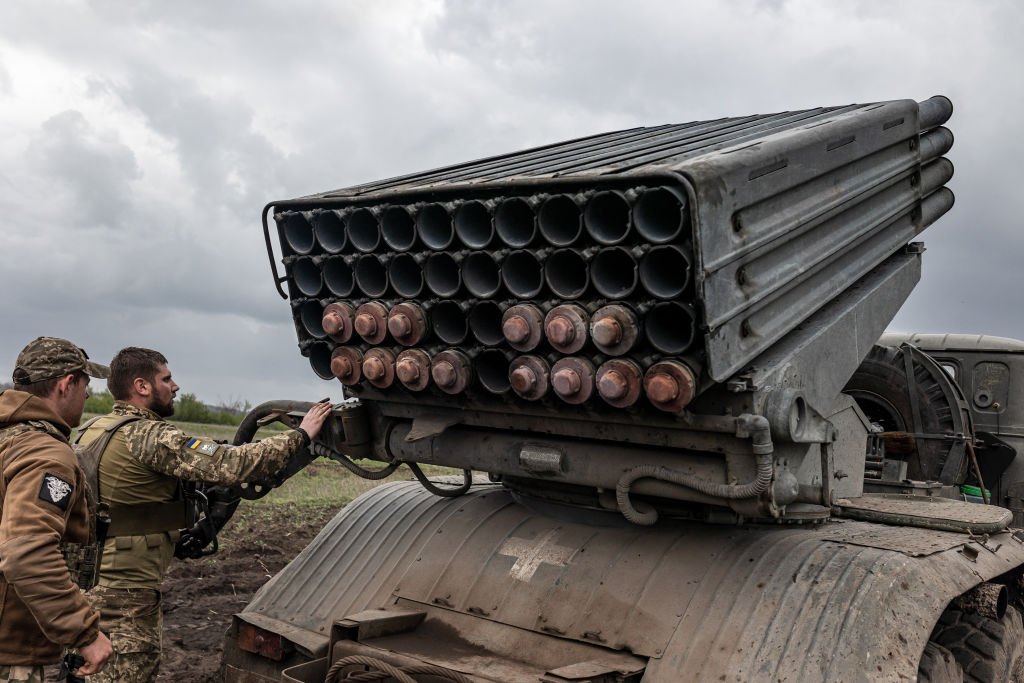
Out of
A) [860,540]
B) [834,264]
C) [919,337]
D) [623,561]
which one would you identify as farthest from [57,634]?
[919,337]

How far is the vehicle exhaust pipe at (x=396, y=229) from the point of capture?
3881 mm

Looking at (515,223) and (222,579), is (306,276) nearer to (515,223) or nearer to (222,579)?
(515,223)

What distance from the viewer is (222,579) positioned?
306 inches

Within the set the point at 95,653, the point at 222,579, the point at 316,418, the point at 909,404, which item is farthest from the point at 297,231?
the point at 222,579

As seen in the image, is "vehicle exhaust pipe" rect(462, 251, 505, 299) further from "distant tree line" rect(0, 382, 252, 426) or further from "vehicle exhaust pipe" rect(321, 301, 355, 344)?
"distant tree line" rect(0, 382, 252, 426)

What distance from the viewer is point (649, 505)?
12.8 ft

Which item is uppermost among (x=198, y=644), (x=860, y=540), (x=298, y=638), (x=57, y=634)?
(x=860, y=540)

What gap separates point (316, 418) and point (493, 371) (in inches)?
41.3

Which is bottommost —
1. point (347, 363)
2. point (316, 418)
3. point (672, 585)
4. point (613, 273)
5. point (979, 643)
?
point (979, 643)

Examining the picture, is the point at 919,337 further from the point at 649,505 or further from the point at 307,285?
the point at 307,285

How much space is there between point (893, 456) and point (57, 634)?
15.2 ft

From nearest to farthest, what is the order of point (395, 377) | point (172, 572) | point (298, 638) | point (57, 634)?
1. point (57, 634)
2. point (395, 377)
3. point (298, 638)
4. point (172, 572)

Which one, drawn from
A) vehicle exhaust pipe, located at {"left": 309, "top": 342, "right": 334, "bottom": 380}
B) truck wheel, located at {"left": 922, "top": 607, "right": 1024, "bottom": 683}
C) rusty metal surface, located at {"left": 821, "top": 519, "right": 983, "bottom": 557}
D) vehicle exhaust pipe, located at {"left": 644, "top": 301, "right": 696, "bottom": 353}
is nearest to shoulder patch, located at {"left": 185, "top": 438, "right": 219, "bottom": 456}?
vehicle exhaust pipe, located at {"left": 309, "top": 342, "right": 334, "bottom": 380}

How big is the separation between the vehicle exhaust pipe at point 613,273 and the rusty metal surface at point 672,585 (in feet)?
3.91
